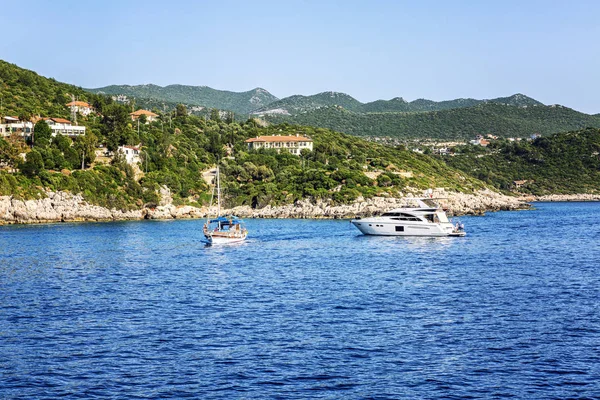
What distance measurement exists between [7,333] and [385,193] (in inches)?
3746

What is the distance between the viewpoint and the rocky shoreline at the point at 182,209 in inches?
3836

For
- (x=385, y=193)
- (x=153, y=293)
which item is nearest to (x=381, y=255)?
(x=153, y=293)

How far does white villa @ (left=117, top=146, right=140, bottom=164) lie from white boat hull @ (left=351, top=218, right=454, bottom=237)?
55.9 meters

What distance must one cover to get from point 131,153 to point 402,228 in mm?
62819

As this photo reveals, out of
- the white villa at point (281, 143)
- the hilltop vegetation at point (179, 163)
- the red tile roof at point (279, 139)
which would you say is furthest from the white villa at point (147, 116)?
the white villa at point (281, 143)

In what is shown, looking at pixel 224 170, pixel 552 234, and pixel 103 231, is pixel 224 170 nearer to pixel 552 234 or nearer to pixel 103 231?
pixel 103 231

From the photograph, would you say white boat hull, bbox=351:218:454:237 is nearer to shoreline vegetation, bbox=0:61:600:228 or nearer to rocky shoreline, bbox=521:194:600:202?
shoreline vegetation, bbox=0:61:600:228

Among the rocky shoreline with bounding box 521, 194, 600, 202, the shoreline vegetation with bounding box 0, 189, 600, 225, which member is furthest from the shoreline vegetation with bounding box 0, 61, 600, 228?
the rocky shoreline with bounding box 521, 194, 600, 202

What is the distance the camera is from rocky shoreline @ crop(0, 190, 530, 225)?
97438 mm

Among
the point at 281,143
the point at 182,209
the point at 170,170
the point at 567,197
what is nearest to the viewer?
the point at 182,209

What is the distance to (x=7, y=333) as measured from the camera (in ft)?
104

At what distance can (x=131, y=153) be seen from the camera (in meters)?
126

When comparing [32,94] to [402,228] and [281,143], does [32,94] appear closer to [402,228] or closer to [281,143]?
[281,143]

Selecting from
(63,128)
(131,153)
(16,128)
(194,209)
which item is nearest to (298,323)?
(194,209)
